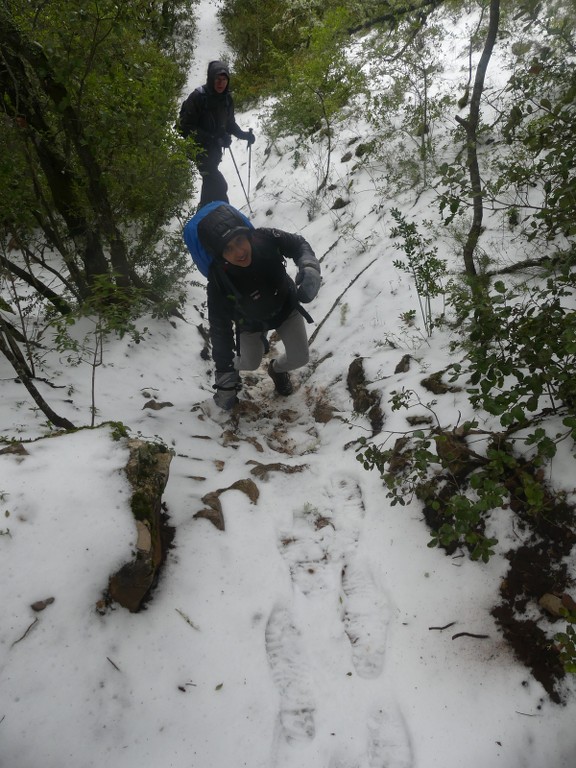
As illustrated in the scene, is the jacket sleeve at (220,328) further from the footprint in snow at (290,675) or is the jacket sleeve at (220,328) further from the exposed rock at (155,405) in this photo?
the footprint in snow at (290,675)

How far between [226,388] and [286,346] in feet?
2.12

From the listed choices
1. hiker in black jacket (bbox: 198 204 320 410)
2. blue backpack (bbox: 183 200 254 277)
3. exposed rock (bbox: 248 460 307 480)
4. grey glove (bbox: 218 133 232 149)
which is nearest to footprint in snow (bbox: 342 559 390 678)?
exposed rock (bbox: 248 460 307 480)

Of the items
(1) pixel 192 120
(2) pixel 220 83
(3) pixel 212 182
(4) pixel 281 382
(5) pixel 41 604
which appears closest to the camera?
(5) pixel 41 604

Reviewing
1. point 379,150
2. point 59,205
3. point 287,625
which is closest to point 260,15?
point 379,150

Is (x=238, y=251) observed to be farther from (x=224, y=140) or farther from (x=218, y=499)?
(x=224, y=140)

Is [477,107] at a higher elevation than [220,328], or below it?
higher

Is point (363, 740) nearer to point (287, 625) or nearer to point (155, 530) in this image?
point (287, 625)

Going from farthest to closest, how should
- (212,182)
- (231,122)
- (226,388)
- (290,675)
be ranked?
(212,182)
(231,122)
(226,388)
(290,675)

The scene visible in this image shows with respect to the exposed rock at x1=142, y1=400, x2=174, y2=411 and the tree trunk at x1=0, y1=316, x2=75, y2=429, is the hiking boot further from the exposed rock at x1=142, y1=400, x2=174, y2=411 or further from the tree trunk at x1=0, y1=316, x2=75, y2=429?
the tree trunk at x1=0, y1=316, x2=75, y2=429

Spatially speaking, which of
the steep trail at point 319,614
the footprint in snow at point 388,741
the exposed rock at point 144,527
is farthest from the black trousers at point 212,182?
the footprint in snow at point 388,741

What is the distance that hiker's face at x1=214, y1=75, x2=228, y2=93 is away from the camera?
196 inches

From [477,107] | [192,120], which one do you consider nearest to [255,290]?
[477,107]

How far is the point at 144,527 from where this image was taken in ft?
6.24

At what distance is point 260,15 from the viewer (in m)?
10.5
